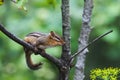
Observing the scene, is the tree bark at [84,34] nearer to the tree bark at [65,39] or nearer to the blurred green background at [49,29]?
the tree bark at [65,39]

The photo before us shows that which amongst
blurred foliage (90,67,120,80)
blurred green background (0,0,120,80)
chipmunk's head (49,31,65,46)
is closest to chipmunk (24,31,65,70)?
chipmunk's head (49,31,65,46)

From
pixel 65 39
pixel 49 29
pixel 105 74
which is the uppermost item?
pixel 65 39

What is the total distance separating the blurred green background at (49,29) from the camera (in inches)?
133

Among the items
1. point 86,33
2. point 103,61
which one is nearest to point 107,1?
point 103,61

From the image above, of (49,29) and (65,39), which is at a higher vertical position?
(65,39)

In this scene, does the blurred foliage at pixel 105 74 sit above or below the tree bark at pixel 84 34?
below

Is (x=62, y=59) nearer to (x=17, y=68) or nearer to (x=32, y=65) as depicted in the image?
(x=32, y=65)

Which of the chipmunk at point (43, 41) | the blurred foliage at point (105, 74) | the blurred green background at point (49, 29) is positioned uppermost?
the chipmunk at point (43, 41)

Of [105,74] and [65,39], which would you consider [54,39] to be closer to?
[65,39]

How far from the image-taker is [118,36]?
11.4 feet

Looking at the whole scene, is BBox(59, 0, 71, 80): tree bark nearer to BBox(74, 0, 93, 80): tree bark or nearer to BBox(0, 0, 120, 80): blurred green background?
BBox(74, 0, 93, 80): tree bark

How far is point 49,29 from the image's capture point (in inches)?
129

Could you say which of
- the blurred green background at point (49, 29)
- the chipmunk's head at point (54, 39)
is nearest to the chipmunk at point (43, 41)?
the chipmunk's head at point (54, 39)

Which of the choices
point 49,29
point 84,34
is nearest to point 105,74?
point 84,34
